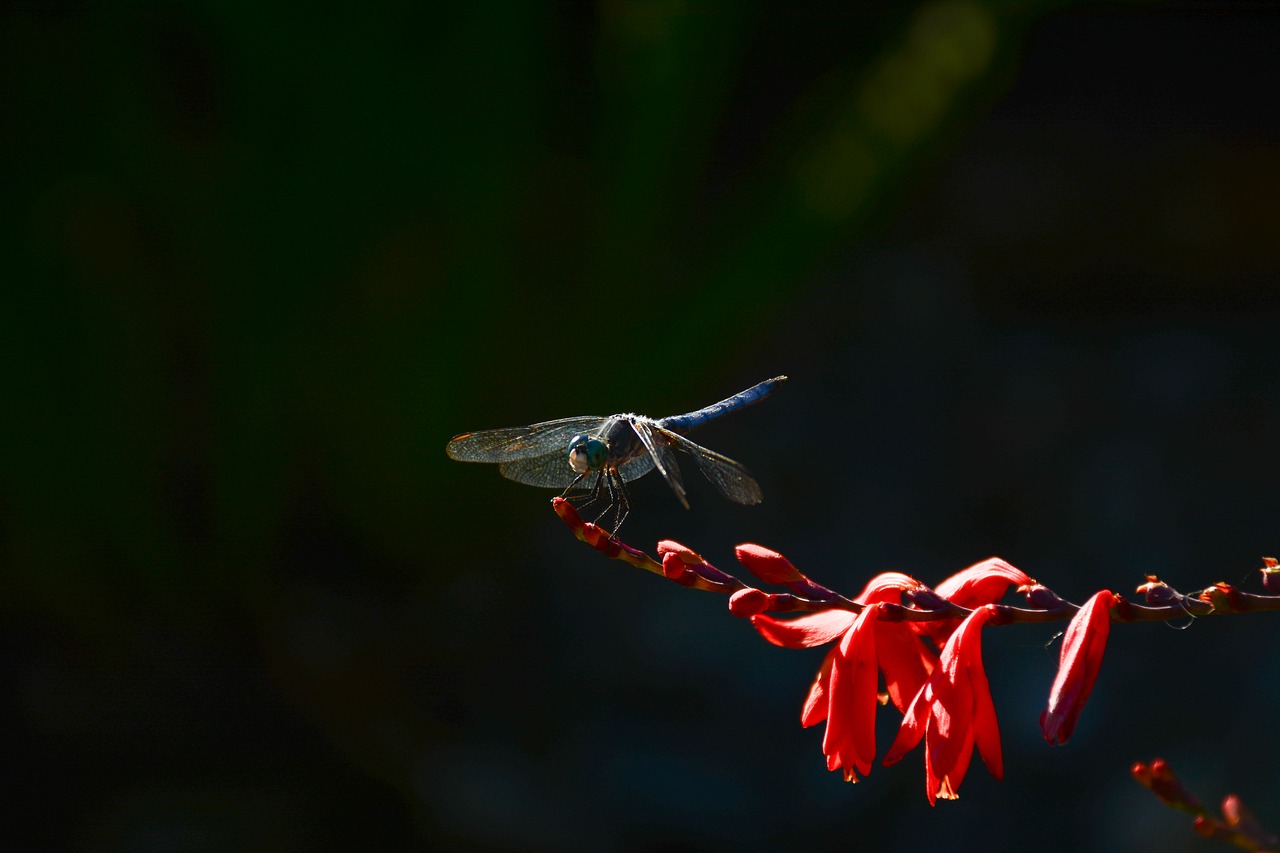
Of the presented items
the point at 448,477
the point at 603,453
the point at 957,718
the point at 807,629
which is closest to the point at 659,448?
the point at 603,453

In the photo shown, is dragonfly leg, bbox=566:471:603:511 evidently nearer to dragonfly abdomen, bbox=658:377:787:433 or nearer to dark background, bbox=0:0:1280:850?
dragonfly abdomen, bbox=658:377:787:433

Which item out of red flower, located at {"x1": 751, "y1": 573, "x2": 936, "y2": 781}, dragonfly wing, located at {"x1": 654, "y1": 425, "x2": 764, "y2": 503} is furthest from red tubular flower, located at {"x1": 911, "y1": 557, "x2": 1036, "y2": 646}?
dragonfly wing, located at {"x1": 654, "y1": 425, "x2": 764, "y2": 503}

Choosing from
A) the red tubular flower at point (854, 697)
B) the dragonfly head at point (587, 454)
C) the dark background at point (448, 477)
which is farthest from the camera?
the dark background at point (448, 477)

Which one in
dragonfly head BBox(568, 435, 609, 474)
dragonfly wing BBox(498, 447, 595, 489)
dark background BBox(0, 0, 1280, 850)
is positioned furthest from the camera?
dark background BBox(0, 0, 1280, 850)

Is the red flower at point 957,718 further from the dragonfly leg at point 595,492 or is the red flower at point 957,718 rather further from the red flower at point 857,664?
the dragonfly leg at point 595,492

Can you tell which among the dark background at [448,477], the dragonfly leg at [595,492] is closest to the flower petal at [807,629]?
the dragonfly leg at [595,492]

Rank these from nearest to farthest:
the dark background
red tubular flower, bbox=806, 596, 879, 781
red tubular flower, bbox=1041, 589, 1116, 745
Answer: red tubular flower, bbox=1041, 589, 1116, 745 < red tubular flower, bbox=806, 596, 879, 781 < the dark background
